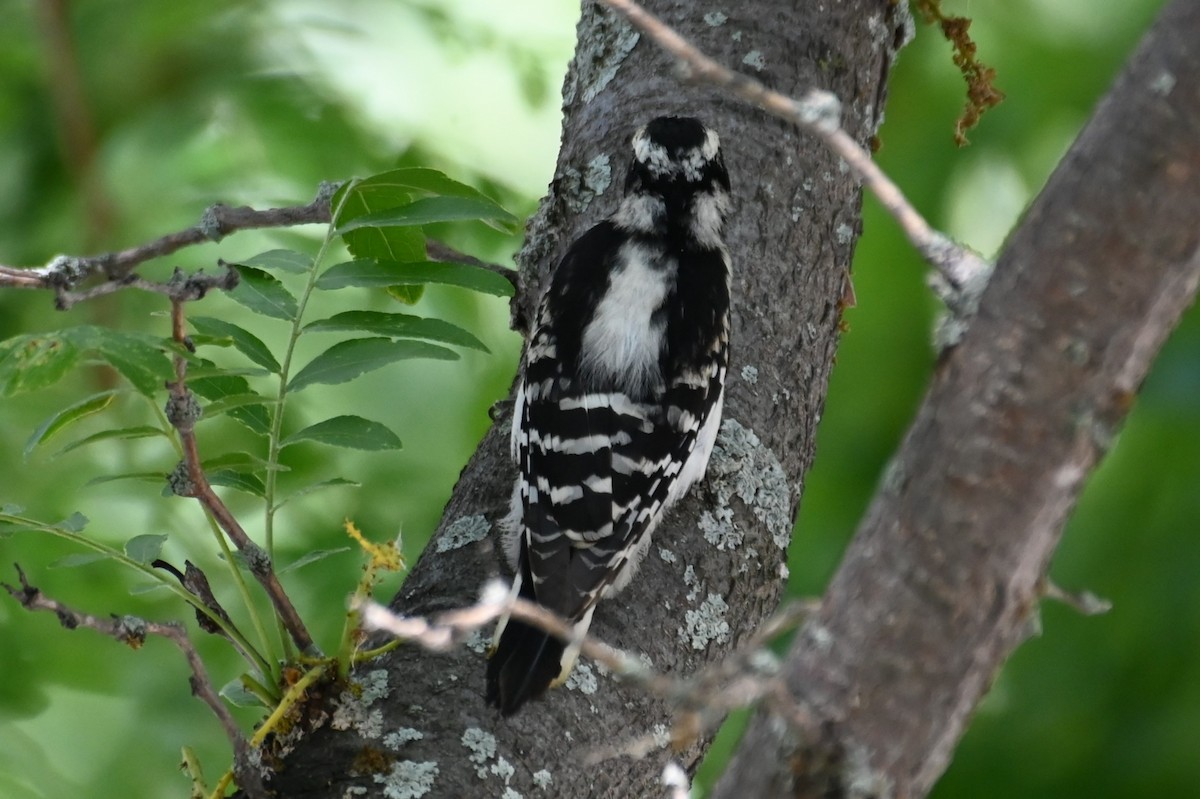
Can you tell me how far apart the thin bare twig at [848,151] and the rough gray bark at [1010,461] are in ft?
0.35

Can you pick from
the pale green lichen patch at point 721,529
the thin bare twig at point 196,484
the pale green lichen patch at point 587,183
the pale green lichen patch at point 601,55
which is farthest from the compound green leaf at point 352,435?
the pale green lichen patch at point 601,55

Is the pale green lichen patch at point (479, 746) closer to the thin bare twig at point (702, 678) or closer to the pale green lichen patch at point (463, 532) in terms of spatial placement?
the pale green lichen patch at point (463, 532)

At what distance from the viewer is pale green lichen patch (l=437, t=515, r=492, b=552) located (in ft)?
7.57

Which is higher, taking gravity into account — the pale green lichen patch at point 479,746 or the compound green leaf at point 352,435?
the compound green leaf at point 352,435

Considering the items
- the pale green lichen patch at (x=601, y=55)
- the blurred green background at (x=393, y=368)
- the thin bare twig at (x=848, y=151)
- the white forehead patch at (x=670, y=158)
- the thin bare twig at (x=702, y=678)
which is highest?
the thin bare twig at (x=848, y=151)

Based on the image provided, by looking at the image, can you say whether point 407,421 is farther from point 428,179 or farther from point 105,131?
point 428,179

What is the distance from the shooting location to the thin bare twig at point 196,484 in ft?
5.59

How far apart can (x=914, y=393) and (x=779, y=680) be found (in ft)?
10.3

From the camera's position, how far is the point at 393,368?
15.0 ft

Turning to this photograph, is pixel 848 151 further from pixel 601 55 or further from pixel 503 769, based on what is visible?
pixel 601 55

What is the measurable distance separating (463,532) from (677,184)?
1.01 meters

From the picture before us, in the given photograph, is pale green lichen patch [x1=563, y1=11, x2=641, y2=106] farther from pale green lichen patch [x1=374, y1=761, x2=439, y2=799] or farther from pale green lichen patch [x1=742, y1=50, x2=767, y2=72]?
pale green lichen patch [x1=374, y1=761, x2=439, y2=799]

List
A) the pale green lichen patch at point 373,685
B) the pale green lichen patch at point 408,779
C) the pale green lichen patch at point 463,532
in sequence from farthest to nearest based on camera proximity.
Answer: the pale green lichen patch at point 463,532, the pale green lichen patch at point 373,685, the pale green lichen patch at point 408,779

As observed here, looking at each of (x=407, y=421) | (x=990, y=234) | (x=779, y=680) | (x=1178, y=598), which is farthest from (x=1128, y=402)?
(x=407, y=421)
